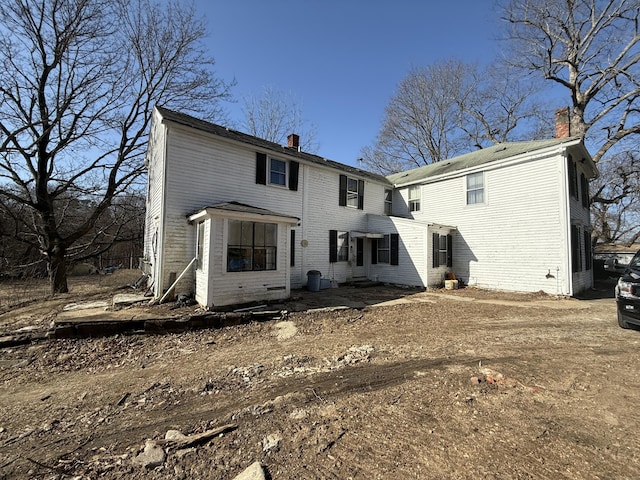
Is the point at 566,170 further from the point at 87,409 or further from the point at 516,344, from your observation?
the point at 87,409

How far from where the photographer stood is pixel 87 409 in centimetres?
339

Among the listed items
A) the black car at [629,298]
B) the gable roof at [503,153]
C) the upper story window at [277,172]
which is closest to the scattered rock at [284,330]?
the upper story window at [277,172]

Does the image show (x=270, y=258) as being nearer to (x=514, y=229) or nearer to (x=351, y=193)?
(x=351, y=193)

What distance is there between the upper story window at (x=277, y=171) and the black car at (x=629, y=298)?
34.0 feet

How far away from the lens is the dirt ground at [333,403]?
239 centimetres

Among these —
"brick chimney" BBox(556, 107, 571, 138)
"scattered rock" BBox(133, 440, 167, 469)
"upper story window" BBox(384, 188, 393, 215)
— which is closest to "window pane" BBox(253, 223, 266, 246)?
"scattered rock" BBox(133, 440, 167, 469)

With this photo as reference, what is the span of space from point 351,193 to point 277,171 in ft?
14.7

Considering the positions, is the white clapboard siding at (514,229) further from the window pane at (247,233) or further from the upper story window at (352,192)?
the window pane at (247,233)

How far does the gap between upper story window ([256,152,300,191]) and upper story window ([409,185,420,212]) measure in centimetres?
714

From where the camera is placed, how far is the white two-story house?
874 cm

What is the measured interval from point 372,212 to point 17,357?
1399cm

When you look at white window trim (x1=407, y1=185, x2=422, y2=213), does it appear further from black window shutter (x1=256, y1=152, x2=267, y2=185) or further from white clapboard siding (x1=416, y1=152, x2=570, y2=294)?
black window shutter (x1=256, y1=152, x2=267, y2=185)

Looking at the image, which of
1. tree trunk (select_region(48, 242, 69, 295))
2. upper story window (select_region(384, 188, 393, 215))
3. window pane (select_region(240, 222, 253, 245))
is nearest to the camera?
window pane (select_region(240, 222, 253, 245))

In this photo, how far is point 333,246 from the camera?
44.5 feet
